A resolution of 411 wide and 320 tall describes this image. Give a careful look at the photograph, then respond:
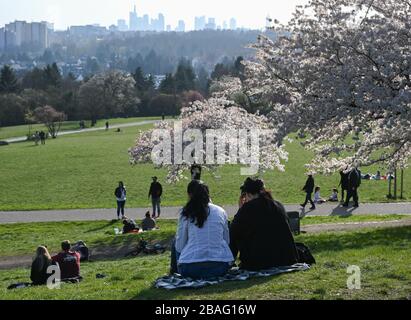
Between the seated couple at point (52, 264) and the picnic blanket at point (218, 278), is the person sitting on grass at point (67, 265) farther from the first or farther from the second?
the picnic blanket at point (218, 278)

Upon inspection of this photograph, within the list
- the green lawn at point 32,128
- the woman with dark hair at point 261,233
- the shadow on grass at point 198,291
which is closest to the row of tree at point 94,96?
the green lawn at point 32,128

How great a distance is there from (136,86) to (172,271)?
10147 cm

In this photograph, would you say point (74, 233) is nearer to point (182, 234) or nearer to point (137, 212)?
point (137, 212)

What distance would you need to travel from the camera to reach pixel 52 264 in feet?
37.2

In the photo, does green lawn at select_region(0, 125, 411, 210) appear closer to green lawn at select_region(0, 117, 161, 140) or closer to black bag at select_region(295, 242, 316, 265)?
black bag at select_region(295, 242, 316, 265)

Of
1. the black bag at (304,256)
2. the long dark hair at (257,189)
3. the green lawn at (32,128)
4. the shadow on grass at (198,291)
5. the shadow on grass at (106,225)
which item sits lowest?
the shadow on grass at (106,225)

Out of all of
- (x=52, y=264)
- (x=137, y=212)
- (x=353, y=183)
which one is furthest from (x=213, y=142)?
(x=52, y=264)

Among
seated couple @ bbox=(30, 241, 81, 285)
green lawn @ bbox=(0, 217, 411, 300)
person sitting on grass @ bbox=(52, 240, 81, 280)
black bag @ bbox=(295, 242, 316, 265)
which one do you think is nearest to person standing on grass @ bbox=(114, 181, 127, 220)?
green lawn @ bbox=(0, 217, 411, 300)

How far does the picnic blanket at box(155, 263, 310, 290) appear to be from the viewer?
331 inches

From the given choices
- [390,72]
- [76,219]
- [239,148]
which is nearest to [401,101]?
[390,72]

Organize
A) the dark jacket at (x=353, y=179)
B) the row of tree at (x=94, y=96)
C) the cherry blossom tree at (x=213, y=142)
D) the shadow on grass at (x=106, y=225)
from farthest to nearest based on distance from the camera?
the row of tree at (x=94, y=96), the dark jacket at (x=353, y=179), the shadow on grass at (x=106, y=225), the cherry blossom tree at (x=213, y=142)

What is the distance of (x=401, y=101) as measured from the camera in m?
12.9

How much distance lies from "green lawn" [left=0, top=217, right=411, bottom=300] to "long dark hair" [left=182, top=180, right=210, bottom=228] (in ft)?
3.07

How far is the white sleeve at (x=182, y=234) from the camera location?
28.7 ft
